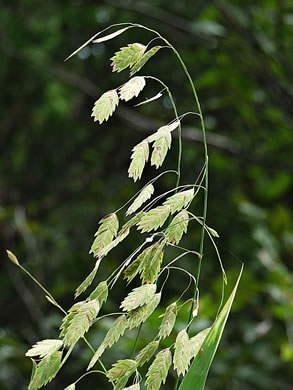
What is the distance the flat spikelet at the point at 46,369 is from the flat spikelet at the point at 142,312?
0.12 ft

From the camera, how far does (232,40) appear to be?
108cm

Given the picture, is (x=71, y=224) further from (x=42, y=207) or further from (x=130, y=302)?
(x=130, y=302)

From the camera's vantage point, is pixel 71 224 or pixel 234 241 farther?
pixel 71 224

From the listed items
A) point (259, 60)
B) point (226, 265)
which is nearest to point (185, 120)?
point (226, 265)

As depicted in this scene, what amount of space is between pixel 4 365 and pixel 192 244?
0.58 m

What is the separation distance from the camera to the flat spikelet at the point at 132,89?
0.27 metres

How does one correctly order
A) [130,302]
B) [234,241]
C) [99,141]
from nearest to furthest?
1. [130,302]
2. [234,241]
3. [99,141]

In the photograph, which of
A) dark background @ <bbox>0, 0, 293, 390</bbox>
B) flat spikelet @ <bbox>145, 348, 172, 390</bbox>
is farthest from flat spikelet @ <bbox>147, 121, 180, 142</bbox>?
dark background @ <bbox>0, 0, 293, 390</bbox>

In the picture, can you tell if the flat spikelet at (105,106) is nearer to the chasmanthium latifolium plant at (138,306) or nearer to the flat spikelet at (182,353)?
the chasmanthium latifolium plant at (138,306)

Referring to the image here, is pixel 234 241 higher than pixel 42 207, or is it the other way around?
pixel 42 207

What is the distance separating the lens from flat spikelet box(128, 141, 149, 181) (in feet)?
0.91

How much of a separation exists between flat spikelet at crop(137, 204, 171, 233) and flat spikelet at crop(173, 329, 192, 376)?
0.05 m

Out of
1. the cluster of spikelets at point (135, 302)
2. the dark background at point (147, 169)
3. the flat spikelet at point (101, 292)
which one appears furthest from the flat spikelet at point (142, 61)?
the dark background at point (147, 169)

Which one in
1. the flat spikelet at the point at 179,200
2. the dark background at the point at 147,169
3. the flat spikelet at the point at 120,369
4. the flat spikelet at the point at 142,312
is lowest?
the dark background at the point at 147,169
